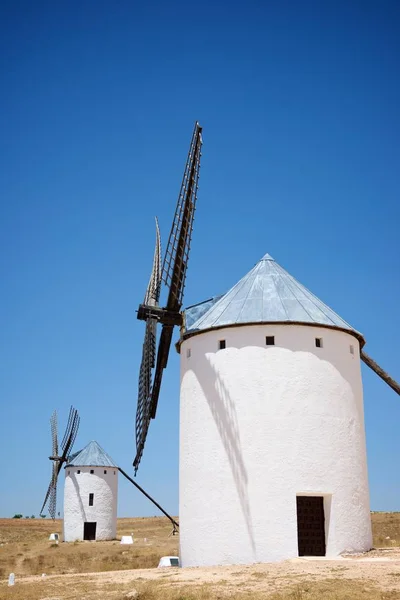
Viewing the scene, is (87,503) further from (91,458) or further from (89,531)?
(91,458)

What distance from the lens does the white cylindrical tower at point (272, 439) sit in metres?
17.5

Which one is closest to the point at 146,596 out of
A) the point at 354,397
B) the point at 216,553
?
the point at 216,553

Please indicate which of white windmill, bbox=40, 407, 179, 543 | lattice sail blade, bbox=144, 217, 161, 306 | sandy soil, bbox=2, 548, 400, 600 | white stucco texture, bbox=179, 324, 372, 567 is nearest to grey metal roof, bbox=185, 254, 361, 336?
white stucco texture, bbox=179, 324, 372, 567

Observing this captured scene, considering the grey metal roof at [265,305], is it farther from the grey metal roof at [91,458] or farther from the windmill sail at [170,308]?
the grey metal roof at [91,458]

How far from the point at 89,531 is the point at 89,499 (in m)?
2.04

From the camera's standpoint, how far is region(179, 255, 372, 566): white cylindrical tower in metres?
17.5

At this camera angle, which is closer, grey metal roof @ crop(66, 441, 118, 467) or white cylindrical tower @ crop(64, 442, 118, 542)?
white cylindrical tower @ crop(64, 442, 118, 542)

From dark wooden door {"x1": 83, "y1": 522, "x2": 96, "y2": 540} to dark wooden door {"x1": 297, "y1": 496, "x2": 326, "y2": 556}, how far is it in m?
27.5

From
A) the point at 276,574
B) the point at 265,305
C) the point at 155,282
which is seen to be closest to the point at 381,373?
the point at 265,305

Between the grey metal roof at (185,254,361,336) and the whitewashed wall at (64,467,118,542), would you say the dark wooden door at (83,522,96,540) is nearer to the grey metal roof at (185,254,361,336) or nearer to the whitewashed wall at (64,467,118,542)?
the whitewashed wall at (64,467,118,542)

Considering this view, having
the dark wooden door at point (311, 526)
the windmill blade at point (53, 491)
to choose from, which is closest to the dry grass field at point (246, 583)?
the dark wooden door at point (311, 526)

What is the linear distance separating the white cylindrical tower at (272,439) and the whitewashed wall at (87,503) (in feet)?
81.2

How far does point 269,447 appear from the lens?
58.1ft

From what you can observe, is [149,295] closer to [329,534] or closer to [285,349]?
[285,349]
